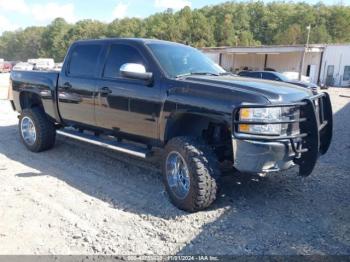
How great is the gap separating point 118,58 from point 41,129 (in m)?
2.29

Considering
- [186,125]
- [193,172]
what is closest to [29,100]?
[186,125]

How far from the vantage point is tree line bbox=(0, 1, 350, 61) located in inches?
3167

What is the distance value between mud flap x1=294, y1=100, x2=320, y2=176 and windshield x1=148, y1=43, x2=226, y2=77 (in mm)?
1599

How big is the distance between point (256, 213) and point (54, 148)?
4.43m

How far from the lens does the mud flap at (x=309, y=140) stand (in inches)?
156

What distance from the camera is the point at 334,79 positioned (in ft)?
131

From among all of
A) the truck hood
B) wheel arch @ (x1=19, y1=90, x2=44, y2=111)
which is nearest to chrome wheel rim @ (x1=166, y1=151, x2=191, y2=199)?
the truck hood

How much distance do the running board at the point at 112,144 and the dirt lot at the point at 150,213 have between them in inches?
19.9

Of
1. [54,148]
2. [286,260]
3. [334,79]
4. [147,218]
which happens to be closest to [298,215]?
[286,260]

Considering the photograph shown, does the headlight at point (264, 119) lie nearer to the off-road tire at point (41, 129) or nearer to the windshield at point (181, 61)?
the windshield at point (181, 61)

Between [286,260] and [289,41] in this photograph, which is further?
[289,41]

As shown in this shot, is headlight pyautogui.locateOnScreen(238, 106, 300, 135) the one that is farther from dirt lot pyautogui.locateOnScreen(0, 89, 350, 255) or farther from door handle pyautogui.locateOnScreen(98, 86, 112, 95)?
door handle pyautogui.locateOnScreen(98, 86, 112, 95)

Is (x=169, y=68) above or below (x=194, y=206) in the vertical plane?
above

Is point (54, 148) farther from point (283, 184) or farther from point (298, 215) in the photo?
point (298, 215)
